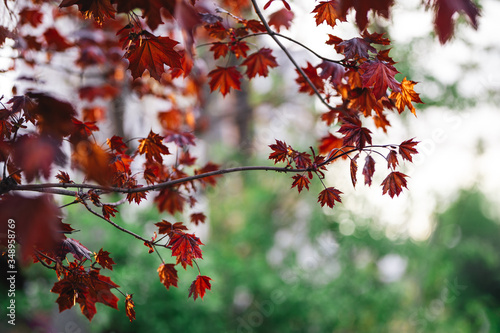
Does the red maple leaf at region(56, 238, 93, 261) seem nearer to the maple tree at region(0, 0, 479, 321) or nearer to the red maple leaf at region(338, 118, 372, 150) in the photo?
the maple tree at region(0, 0, 479, 321)

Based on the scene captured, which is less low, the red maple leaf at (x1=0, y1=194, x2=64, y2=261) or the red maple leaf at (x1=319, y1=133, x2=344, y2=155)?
the red maple leaf at (x1=319, y1=133, x2=344, y2=155)

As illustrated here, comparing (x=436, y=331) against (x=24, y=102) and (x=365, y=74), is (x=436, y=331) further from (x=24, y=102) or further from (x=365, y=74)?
(x=24, y=102)

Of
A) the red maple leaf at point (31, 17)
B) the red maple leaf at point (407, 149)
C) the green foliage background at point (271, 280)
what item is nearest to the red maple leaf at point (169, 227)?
the red maple leaf at point (407, 149)

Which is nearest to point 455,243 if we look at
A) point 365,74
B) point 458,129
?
point 458,129

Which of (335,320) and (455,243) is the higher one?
(455,243)

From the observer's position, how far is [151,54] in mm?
1223

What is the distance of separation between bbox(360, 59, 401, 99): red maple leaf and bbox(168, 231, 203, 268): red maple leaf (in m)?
0.73

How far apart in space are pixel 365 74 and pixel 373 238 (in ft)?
11.0

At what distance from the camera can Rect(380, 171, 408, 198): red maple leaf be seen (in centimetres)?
122

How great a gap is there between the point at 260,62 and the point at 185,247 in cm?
83

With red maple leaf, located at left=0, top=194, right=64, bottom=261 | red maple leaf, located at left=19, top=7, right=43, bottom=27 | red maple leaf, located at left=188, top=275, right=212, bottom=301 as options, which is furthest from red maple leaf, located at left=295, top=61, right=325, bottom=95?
red maple leaf, located at left=19, top=7, right=43, bottom=27

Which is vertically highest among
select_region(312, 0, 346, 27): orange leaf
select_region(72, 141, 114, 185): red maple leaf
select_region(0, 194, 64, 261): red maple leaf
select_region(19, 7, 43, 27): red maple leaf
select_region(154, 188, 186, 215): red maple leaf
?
select_region(19, 7, 43, 27): red maple leaf

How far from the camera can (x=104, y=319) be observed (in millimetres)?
2908

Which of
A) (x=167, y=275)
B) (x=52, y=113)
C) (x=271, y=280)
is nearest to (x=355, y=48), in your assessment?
(x=52, y=113)
